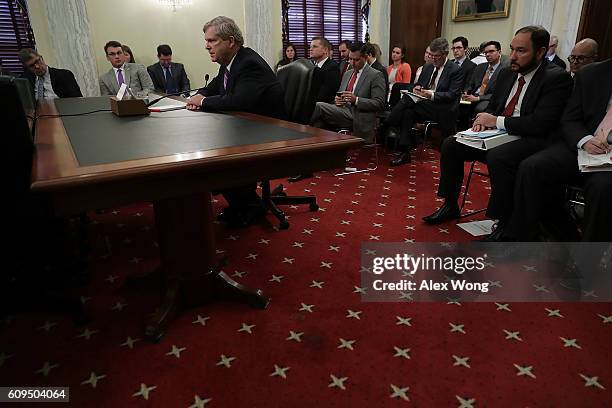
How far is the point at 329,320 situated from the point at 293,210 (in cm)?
140

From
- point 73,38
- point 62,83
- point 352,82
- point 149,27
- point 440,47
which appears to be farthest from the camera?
point 149,27

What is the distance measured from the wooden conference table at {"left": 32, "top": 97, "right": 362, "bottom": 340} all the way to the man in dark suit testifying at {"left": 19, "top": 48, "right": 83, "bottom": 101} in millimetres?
2728

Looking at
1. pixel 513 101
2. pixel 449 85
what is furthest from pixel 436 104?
pixel 513 101

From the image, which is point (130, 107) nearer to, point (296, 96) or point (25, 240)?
point (25, 240)

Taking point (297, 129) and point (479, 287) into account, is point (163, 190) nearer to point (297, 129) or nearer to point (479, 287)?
point (297, 129)

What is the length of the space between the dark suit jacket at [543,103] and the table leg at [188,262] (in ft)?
5.81

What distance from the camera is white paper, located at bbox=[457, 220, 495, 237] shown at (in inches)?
103

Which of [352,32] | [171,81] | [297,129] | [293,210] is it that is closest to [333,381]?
[297,129]

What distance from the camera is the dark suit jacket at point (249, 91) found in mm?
2367

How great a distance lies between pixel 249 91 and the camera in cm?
240

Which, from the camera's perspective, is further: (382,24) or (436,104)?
(382,24)

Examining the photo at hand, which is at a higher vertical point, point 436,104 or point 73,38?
point 73,38

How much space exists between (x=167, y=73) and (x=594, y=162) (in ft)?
18.9

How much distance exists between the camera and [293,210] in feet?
10.1
